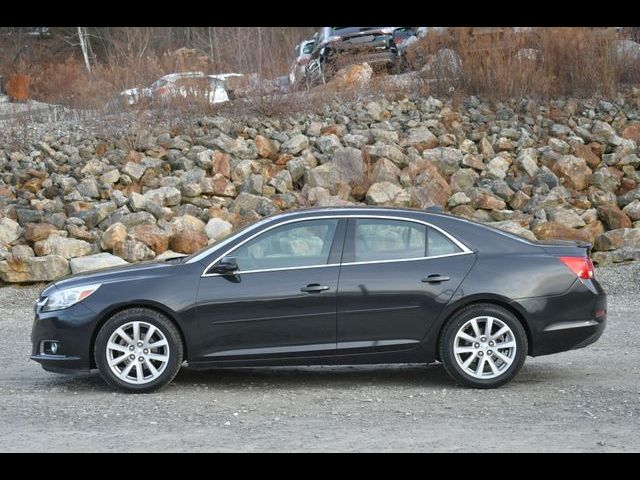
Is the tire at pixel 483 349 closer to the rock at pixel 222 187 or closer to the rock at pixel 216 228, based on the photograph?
the rock at pixel 216 228

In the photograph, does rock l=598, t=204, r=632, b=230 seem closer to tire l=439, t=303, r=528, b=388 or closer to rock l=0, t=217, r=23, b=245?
rock l=0, t=217, r=23, b=245

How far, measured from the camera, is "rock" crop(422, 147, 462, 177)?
19.8m

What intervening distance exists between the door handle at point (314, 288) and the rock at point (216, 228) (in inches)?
341

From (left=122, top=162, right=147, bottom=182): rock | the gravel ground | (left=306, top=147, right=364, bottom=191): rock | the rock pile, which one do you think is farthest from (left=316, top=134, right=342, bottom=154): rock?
the gravel ground

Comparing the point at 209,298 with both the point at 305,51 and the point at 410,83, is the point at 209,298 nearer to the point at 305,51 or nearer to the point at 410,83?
the point at 410,83

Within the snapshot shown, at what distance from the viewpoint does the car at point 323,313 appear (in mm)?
8062

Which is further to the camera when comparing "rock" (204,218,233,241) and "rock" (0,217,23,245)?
"rock" (204,218,233,241)

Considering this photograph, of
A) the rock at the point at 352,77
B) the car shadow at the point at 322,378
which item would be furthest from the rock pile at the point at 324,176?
the car shadow at the point at 322,378

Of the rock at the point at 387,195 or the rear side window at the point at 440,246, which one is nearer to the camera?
the rear side window at the point at 440,246

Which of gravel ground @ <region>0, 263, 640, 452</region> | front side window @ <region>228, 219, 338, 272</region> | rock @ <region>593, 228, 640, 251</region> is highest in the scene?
front side window @ <region>228, 219, 338, 272</region>

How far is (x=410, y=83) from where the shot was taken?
23875 millimetres

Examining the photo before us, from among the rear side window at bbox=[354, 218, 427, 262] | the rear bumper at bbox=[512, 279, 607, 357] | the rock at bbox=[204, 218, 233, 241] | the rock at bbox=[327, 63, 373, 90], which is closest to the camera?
the rear bumper at bbox=[512, 279, 607, 357]

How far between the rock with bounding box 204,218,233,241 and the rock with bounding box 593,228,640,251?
624 centimetres

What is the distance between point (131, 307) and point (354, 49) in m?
18.4
